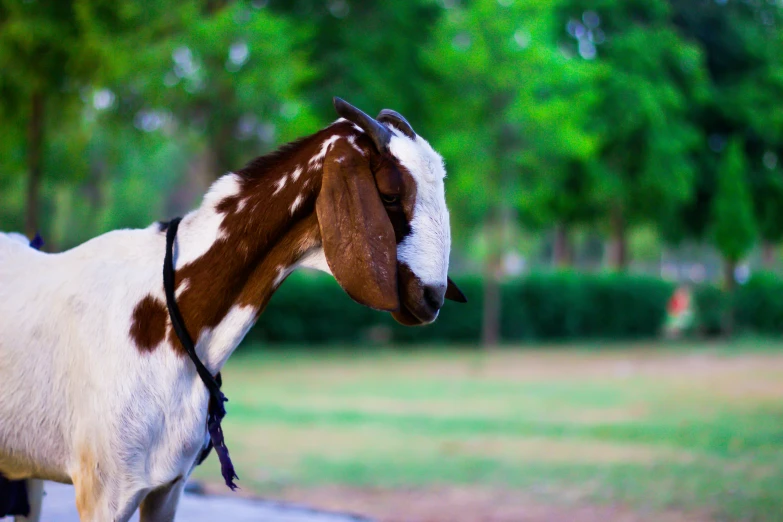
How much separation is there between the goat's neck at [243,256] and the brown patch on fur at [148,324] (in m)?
0.04

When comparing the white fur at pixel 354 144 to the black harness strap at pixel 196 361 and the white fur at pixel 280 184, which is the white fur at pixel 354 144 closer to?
the white fur at pixel 280 184

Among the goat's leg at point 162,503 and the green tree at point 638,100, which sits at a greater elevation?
the green tree at point 638,100

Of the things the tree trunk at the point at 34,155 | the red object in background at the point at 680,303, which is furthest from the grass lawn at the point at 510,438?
the red object in background at the point at 680,303

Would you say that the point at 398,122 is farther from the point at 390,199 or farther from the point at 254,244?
the point at 254,244

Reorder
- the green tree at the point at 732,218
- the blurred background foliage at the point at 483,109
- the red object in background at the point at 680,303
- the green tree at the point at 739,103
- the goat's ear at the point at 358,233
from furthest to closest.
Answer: the red object in background at the point at 680,303 → the green tree at the point at 739,103 → the green tree at the point at 732,218 → the blurred background foliage at the point at 483,109 → the goat's ear at the point at 358,233

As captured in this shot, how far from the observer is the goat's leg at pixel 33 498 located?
3127 mm

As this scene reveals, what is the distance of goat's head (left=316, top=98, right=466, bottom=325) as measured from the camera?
A: 1999 mm

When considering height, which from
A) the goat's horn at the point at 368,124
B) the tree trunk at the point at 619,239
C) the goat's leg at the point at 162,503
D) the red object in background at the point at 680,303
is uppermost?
the tree trunk at the point at 619,239

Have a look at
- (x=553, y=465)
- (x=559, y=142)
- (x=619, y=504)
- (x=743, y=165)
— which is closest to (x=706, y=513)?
(x=619, y=504)

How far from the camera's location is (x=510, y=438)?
31.4 ft

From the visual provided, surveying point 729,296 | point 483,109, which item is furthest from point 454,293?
point 729,296

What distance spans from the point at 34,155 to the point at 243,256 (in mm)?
10319

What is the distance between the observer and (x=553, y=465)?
319 inches

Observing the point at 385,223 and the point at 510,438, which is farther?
the point at 510,438
